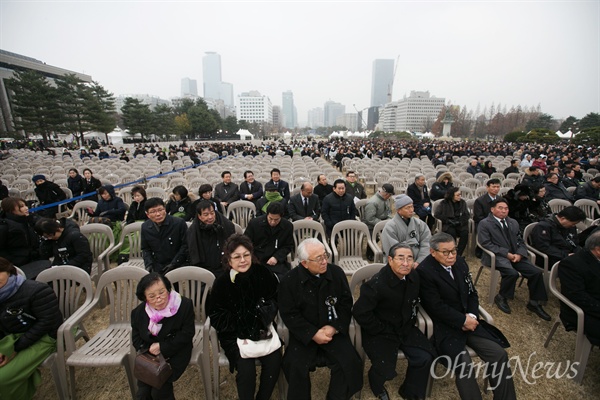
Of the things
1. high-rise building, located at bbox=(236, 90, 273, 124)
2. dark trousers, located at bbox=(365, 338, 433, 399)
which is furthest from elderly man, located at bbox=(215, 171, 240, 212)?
high-rise building, located at bbox=(236, 90, 273, 124)

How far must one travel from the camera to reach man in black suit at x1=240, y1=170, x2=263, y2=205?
6.58m

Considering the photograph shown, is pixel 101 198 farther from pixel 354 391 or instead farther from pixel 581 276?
pixel 581 276

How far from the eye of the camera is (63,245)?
314cm

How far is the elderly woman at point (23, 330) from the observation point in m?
2.09

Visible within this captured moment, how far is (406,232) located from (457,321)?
4.25 feet

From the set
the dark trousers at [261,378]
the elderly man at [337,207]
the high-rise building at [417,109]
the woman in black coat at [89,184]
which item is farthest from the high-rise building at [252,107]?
the dark trousers at [261,378]

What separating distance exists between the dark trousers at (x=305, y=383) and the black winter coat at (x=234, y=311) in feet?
1.32

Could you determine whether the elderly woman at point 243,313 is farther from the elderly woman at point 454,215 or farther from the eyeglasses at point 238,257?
the elderly woman at point 454,215

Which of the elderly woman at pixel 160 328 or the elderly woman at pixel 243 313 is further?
the elderly woman at pixel 243 313

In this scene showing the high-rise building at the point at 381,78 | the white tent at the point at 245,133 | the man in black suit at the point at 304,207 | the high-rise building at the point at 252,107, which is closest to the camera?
the man in black suit at the point at 304,207

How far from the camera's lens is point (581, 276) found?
2.56 m

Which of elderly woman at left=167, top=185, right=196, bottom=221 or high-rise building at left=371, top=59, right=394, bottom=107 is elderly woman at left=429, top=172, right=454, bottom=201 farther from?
high-rise building at left=371, top=59, right=394, bottom=107

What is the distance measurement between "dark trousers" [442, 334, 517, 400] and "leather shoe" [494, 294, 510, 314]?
162cm

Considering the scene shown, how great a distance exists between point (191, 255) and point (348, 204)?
283 centimetres
